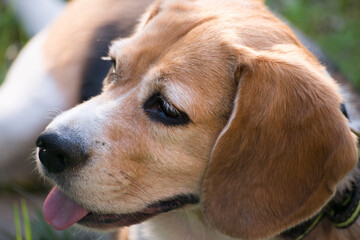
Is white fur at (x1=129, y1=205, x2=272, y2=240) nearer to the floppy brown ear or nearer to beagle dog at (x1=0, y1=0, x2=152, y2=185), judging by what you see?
the floppy brown ear

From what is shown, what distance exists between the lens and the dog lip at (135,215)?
2480 millimetres

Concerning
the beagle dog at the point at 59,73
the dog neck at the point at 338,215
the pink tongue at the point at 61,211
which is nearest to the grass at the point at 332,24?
the beagle dog at the point at 59,73

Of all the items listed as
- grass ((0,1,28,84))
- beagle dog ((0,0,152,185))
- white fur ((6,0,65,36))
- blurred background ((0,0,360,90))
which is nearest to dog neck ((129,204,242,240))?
beagle dog ((0,0,152,185))

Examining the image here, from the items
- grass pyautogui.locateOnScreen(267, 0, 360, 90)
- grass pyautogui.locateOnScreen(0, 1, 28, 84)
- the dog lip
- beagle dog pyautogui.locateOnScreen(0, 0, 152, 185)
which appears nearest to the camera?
the dog lip

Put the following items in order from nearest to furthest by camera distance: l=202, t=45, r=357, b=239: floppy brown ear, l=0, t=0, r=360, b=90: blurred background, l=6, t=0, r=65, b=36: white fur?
l=202, t=45, r=357, b=239: floppy brown ear, l=6, t=0, r=65, b=36: white fur, l=0, t=0, r=360, b=90: blurred background

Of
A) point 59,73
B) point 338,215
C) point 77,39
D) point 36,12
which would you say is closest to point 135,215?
point 338,215

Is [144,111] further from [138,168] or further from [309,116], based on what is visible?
[309,116]

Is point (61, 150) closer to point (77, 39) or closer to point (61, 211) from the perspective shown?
point (61, 211)

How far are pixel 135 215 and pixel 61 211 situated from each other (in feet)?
1.23

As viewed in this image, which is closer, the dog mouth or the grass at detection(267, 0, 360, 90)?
the dog mouth

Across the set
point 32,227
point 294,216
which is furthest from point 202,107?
point 32,227

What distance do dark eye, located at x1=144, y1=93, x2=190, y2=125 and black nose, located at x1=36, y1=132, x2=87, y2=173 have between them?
36 centimetres

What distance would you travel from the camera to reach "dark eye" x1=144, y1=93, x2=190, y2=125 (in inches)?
92.0

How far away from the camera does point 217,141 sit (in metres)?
2.32
